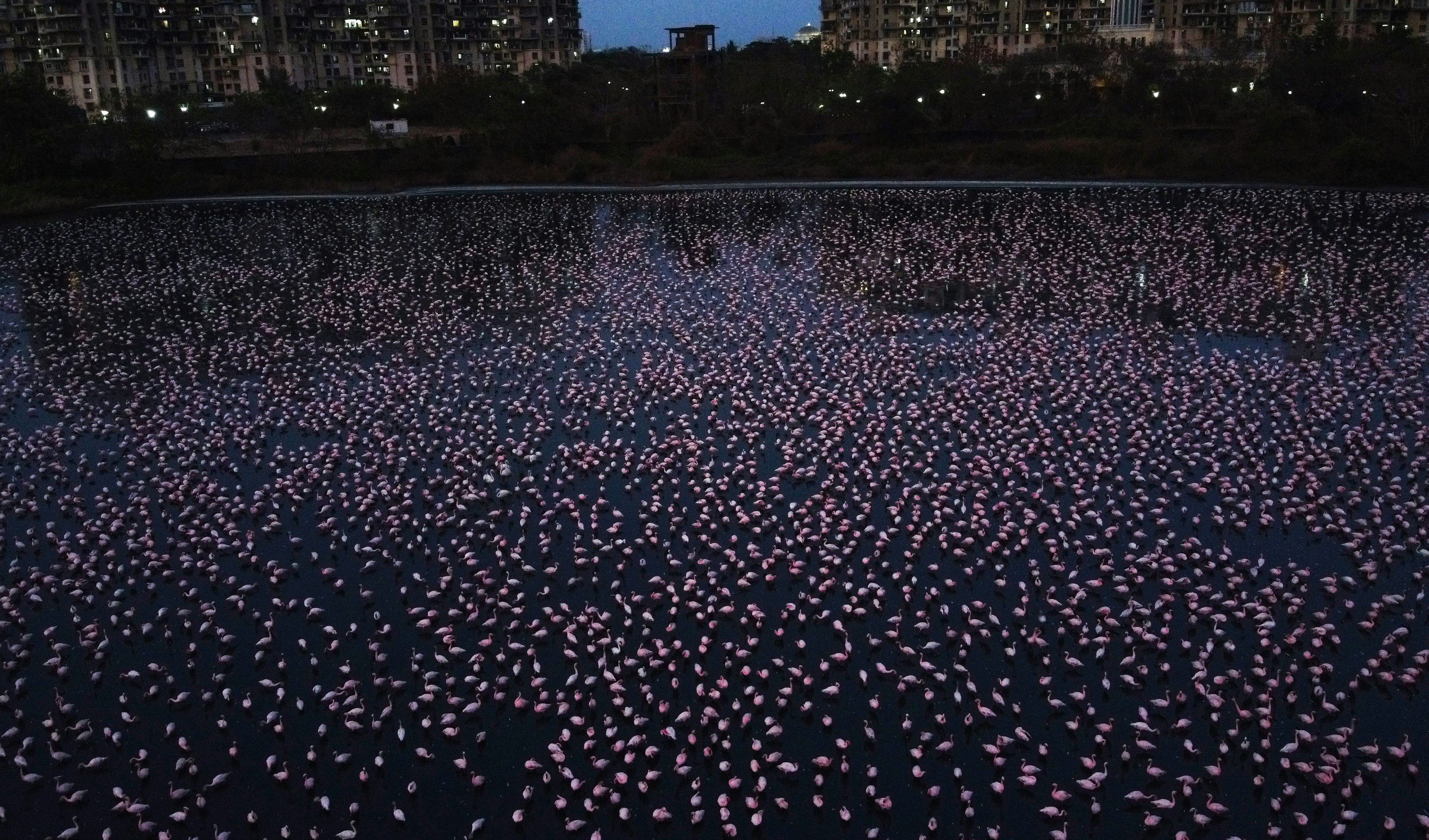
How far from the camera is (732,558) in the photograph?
14.0 meters

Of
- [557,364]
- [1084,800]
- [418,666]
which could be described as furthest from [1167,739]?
[557,364]

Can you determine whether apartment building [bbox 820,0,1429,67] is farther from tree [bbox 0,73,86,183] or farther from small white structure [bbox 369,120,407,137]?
tree [bbox 0,73,86,183]

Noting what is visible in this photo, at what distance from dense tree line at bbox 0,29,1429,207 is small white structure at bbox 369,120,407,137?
2169mm

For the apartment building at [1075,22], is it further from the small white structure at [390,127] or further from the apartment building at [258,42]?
the small white structure at [390,127]

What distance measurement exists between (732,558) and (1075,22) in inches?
3465

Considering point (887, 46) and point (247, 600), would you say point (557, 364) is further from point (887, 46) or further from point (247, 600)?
point (887, 46)

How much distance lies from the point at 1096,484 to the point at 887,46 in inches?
3658

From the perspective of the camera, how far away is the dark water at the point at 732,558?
10203 millimetres

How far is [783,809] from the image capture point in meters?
9.82

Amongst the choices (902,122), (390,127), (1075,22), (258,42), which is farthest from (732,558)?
(258,42)

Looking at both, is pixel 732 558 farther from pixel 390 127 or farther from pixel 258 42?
pixel 258 42

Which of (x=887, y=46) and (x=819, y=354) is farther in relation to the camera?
(x=887, y=46)

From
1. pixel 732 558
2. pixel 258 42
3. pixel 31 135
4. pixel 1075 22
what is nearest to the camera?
pixel 732 558

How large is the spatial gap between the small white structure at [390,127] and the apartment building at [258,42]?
433 inches
